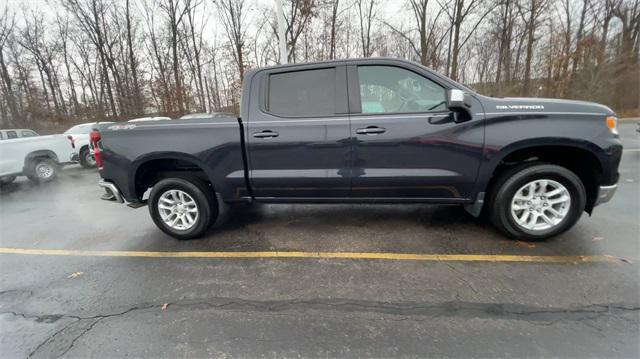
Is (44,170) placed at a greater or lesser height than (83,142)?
lesser

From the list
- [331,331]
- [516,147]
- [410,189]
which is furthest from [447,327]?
[516,147]

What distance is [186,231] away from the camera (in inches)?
146

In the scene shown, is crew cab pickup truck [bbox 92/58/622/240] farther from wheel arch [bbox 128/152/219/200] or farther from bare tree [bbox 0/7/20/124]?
bare tree [bbox 0/7/20/124]

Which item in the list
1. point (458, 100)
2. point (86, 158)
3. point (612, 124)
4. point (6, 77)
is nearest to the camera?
point (458, 100)

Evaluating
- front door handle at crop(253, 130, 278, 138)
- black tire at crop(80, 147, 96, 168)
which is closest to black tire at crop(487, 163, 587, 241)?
front door handle at crop(253, 130, 278, 138)

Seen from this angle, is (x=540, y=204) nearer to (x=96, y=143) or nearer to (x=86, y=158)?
(x=96, y=143)

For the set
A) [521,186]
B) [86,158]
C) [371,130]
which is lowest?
[521,186]

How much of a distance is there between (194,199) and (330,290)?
6.88ft

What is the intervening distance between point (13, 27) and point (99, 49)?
931 centimetres

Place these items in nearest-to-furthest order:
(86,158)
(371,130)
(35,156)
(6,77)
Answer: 1. (371,130)
2. (35,156)
3. (86,158)
4. (6,77)

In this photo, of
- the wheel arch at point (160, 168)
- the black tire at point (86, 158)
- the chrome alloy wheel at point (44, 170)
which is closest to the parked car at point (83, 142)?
the black tire at point (86, 158)

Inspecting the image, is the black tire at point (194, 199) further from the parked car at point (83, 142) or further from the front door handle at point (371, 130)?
the parked car at point (83, 142)

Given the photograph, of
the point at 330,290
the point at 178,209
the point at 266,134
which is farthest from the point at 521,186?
the point at 178,209

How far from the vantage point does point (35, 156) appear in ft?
26.8
